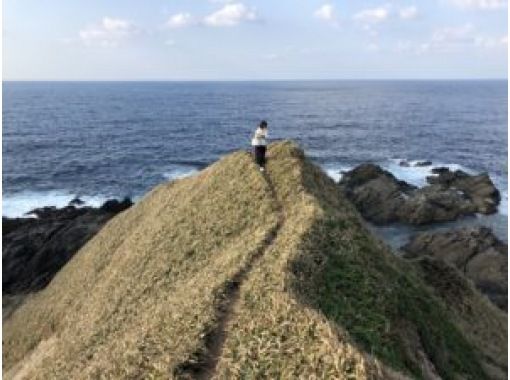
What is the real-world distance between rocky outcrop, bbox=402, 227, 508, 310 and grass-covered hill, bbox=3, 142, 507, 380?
16.6 meters

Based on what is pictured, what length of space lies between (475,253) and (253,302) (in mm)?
39740

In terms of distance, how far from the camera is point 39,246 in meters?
53.0

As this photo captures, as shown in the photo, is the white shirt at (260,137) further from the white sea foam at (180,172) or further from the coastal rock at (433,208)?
the white sea foam at (180,172)

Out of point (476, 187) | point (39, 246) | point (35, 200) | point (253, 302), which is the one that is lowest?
point (35, 200)

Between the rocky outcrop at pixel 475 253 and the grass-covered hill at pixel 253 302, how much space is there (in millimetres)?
16574

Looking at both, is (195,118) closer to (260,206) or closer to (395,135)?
(395,135)

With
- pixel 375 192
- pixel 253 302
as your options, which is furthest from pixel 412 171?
pixel 253 302

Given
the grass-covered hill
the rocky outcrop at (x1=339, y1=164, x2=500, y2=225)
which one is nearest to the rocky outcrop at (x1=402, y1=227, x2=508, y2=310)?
the rocky outcrop at (x1=339, y1=164, x2=500, y2=225)

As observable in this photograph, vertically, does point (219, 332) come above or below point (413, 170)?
above

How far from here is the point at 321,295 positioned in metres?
19.3

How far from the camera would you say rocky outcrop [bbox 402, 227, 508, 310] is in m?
48.8

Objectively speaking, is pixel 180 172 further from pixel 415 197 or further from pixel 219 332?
pixel 219 332

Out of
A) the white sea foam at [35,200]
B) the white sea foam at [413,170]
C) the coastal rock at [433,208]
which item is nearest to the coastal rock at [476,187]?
the coastal rock at [433,208]

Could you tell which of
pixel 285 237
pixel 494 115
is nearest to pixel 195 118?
pixel 494 115
